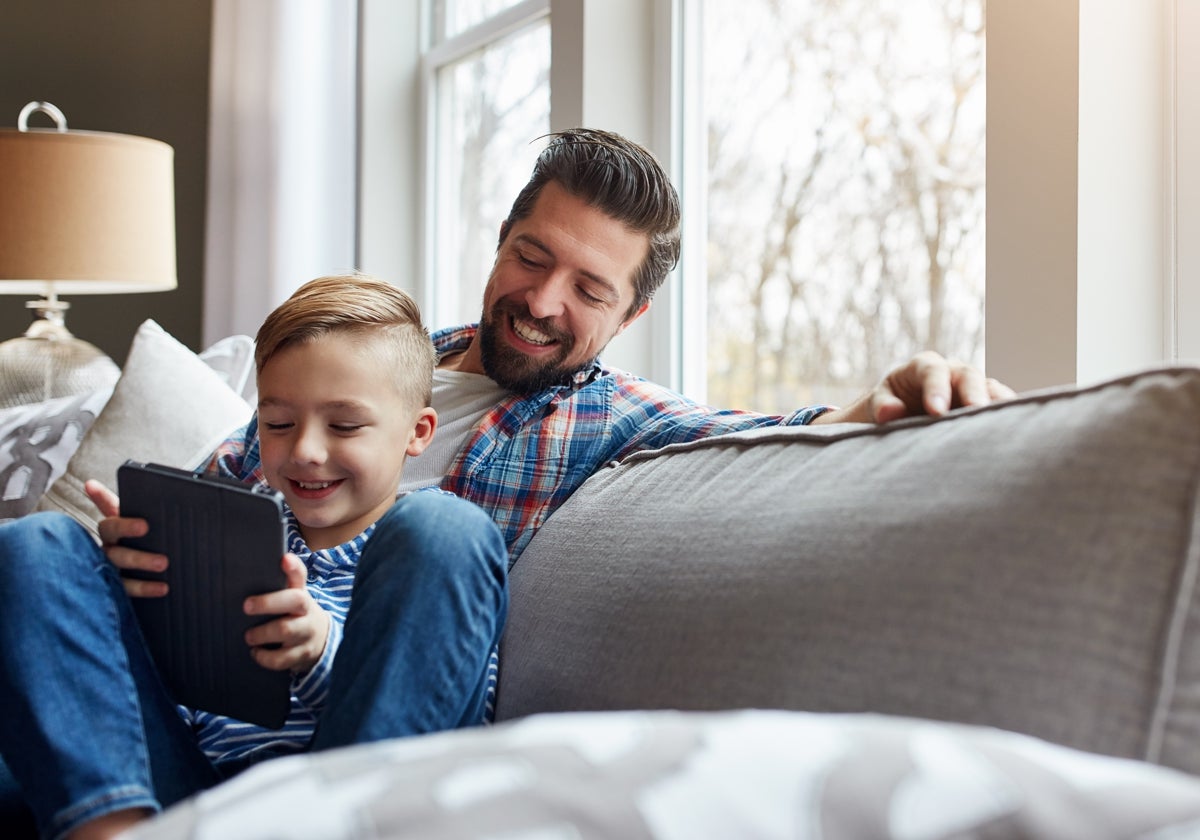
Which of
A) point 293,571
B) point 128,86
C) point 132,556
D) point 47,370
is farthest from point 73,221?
point 293,571

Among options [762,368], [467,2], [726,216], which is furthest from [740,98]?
[467,2]

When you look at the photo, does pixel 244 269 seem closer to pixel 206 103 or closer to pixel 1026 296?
pixel 206 103

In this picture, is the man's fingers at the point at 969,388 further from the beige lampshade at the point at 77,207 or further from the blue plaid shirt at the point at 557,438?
the beige lampshade at the point at 77,207

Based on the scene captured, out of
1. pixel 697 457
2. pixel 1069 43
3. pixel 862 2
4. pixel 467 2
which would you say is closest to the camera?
pixel 697 457

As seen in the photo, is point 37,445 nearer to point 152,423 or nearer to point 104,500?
point 152,423

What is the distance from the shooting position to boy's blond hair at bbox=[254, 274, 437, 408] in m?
1.23

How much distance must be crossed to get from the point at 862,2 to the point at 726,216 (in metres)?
0.46

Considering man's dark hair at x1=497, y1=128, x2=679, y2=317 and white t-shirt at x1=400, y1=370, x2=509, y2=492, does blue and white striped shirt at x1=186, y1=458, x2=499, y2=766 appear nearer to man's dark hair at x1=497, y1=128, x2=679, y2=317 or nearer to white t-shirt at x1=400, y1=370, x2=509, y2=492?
white t-shirt at x1=400, y1=370, x2=509, y2=492

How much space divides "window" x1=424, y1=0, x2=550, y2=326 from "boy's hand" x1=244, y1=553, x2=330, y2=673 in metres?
1.77

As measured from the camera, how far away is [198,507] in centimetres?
99

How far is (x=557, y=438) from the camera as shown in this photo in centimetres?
139

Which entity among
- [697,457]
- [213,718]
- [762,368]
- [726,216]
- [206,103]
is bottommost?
[213,718]

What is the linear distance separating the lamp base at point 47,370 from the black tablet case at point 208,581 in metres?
1.52

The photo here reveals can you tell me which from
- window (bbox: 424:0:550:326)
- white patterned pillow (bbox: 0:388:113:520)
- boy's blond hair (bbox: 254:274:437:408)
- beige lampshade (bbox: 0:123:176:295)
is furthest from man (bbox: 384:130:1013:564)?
beige lampshade (bbox: 0:123:176:295)
